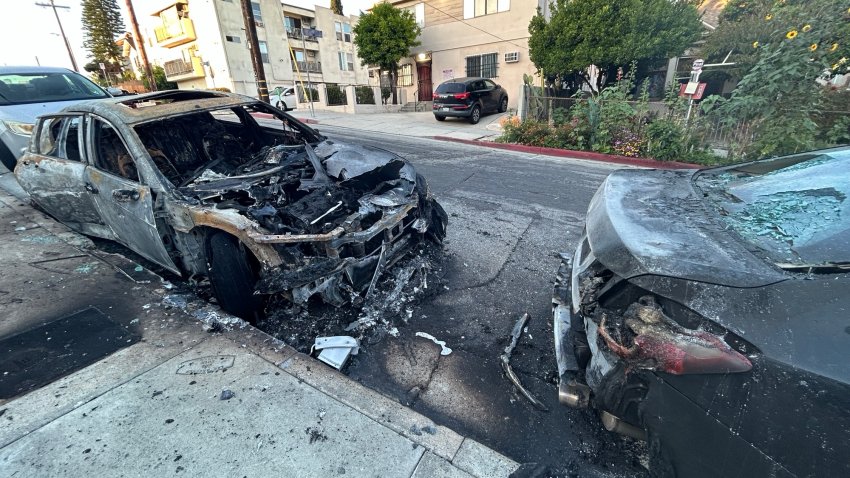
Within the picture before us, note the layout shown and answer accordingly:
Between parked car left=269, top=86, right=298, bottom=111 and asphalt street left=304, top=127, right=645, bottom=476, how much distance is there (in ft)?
57.0

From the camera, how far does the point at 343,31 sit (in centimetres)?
3431

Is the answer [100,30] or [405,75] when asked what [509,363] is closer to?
[405,75]

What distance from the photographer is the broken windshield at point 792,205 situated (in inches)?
60.4

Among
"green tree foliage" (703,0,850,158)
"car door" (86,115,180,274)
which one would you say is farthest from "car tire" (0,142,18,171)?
"green tree foliage" (703,0,850,158)

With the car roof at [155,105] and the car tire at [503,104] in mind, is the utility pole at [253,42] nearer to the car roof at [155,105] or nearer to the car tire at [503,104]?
the car tire at [503,104]

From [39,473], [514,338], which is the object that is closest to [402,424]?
[514,338]

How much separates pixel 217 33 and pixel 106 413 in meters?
34.0

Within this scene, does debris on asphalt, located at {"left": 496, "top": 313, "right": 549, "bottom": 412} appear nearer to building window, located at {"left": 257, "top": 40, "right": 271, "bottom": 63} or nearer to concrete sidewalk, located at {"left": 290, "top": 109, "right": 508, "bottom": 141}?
concrete sidewalk, located at {"left": 290, "top": 109, "right": 508, "bottom": 141}

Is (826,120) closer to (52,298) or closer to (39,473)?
(39,473)

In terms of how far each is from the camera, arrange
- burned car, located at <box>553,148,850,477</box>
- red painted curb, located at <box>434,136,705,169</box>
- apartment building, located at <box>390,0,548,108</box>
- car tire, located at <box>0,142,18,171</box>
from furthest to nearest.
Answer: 1. apartment building, located at <box>390,0,548,108</box>
2. red painted curb, located at <box>434,136,705,169</box>
3. car tire, located at <box>0,142,18,171</box>
4. burned car, located at <box>553,148,850,477</box>

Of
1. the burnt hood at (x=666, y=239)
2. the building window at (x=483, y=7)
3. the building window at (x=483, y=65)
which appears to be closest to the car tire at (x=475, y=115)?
the building window at (x=483, y=65)

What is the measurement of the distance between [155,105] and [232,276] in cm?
210

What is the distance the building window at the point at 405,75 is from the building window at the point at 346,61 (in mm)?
14510

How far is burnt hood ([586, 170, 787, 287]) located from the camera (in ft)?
4.80
